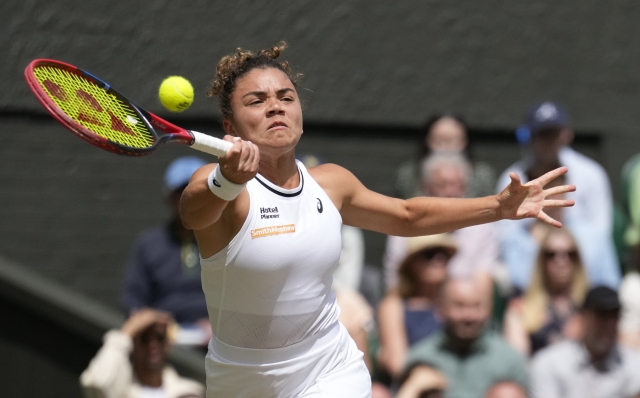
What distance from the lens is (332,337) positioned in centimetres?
367

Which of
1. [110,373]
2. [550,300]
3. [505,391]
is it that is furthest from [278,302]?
[550,300]

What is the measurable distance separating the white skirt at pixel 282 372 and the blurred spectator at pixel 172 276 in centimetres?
219

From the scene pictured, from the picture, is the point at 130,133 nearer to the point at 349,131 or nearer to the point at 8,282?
the point at 8,282

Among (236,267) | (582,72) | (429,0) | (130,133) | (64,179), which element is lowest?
(236,267)

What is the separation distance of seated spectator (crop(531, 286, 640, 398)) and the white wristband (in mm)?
2777

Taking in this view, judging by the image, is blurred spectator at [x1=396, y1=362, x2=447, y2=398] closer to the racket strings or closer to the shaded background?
the shaded background

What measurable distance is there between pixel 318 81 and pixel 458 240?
6.37 ft

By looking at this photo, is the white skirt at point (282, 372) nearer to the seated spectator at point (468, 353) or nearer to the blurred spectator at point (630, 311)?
the seated spectator at point (468, 353)

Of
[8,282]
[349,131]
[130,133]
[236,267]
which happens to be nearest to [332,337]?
[236,267]

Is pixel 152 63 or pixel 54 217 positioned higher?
pixel 152 63

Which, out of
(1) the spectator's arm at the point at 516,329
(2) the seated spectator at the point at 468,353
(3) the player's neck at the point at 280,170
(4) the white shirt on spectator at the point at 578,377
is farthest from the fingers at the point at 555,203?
(1) the spectator's arm at the point at 516,329

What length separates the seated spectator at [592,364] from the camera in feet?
17.6

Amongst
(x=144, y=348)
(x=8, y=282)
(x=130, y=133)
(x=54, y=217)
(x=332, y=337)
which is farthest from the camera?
(x=54, y=217)

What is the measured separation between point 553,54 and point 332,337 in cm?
464
